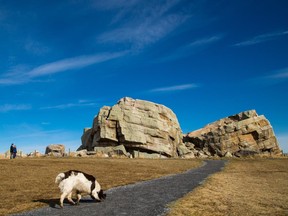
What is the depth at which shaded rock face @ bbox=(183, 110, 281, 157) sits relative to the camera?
123 m

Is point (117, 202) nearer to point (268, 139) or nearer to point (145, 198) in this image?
point (145, 198)

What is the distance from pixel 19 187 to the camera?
2325 cm

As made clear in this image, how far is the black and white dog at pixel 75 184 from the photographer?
52.7 ft

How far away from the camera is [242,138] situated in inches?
4892

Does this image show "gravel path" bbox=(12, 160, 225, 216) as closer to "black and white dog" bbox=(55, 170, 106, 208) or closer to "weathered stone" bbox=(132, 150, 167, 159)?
"black and white dog" bbox=(55, 170, 106, 208)

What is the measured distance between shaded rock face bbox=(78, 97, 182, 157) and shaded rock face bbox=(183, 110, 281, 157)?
1610 centimetres

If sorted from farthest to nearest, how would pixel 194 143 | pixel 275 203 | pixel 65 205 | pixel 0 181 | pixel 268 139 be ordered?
pixel 194 143
pixel 268 139
pixel 0 181
pixel 275 203
pixel 65 205

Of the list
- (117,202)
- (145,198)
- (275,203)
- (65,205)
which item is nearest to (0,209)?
(65,205)

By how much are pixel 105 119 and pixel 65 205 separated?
88361mm

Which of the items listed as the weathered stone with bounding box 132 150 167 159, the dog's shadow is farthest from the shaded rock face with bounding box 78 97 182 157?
the dog's shadow

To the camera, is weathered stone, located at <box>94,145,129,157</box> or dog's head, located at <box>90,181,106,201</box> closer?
dog's head, located at <box>90,181,106,201</box>

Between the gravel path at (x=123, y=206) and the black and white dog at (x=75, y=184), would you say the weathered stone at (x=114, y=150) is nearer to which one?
the gravel path at (x=123, y=206)

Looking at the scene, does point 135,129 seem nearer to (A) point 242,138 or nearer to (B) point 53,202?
(A) point 242,138

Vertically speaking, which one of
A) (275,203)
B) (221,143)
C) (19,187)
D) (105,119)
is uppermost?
(105,119)
